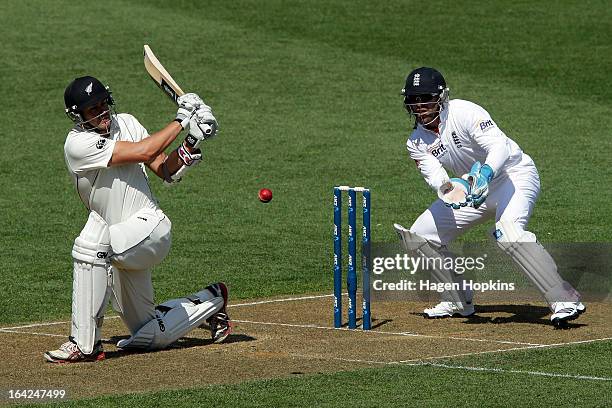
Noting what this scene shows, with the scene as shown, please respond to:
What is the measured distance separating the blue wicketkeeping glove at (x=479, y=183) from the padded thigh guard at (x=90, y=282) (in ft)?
8.12

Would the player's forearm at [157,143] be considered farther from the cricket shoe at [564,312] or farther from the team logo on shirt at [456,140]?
the cricket shoe at [564,312]

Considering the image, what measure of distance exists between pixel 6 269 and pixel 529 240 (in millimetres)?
4733

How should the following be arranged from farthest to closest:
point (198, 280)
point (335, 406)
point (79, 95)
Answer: point (198, 280)
point (79, 95)
point (335, 406)

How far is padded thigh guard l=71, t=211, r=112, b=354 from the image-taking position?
8430mm

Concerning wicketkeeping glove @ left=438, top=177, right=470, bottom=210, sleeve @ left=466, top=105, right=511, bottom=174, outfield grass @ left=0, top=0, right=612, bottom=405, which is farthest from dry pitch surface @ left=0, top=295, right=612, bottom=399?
sleeve @ left=466, top=105, right=511, bottom=174

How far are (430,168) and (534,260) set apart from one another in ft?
3.26

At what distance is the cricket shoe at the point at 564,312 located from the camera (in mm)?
9070

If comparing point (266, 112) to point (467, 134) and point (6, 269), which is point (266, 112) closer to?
point (6, 269)

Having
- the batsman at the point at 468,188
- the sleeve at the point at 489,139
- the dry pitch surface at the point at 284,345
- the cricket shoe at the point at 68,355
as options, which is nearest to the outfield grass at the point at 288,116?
the dry pitch surface at the point at 284,345

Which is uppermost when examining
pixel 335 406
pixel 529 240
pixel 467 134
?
pixel 467 134

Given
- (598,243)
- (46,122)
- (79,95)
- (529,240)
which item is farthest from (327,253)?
(46,122)

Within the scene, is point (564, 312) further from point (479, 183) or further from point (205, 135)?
point (205, 135)

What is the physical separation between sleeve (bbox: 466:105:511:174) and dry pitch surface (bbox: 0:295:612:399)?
46.2 inches

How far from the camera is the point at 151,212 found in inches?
340
